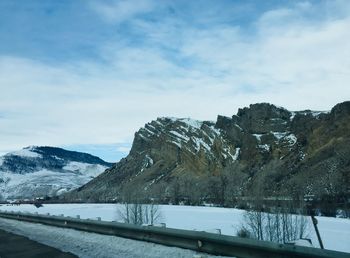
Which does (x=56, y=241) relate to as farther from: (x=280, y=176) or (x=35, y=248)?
(x=280, y=176)

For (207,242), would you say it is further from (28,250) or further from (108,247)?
(28,250)

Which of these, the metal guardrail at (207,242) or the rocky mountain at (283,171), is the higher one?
the rocky mountain at (283,171)

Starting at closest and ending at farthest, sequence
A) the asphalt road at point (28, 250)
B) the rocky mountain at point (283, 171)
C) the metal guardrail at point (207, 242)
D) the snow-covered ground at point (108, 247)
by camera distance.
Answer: the metal guardrail at point (207, 242) < the snow-covered ground at point (108, 247) < the asphalt road at point (28, 250) < the rocky mountain at point (283, 171)

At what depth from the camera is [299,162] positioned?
151250mm

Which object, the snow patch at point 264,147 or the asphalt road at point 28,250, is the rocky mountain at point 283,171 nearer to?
the snow patch at point 264,147

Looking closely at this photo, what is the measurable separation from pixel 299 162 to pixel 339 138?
1338 cm

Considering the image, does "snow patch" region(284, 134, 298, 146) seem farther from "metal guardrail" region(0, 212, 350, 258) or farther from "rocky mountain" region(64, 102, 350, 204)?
"metal guardrail" region(0, 212, 350, 258)

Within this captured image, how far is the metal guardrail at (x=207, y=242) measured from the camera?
7.96m

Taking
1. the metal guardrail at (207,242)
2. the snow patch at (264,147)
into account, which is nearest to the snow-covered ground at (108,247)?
the metal guardrail at (207,242)

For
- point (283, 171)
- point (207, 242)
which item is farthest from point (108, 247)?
point (283, 171)

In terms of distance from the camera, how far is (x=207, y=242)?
10812 millimetres

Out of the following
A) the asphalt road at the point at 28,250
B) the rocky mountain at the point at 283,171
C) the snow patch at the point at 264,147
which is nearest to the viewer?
the asphalt road at the point at 28,250

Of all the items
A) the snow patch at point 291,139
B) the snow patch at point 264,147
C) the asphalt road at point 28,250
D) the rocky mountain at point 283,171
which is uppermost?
the snow patch at point 291,139

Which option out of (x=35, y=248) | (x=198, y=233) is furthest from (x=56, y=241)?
(x=198, y=233)
